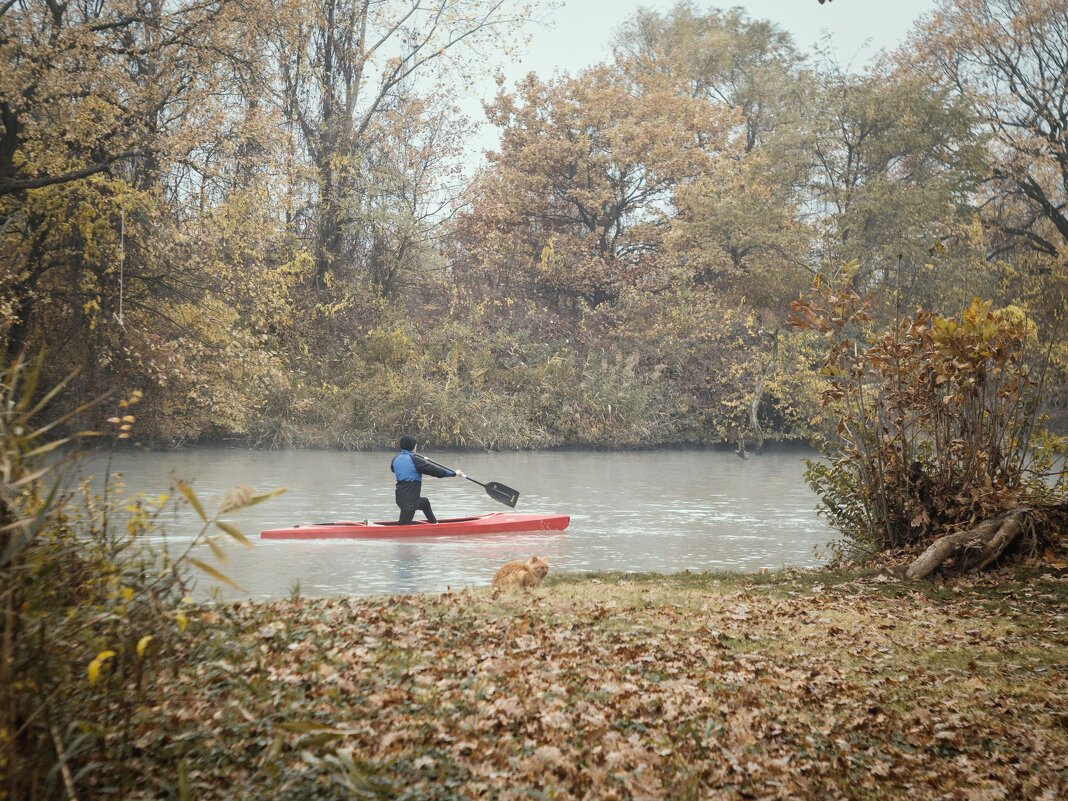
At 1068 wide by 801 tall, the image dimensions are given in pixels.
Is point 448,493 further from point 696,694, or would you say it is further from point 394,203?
point 696,694

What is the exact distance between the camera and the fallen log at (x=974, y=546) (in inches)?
388

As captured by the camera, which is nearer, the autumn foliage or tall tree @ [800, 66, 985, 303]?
the autumn foliage

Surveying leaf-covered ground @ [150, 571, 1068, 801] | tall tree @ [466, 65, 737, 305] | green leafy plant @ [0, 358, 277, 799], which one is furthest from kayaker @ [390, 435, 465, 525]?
tall tree @ [466, 65, 737, 305]

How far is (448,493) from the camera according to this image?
23375 mm

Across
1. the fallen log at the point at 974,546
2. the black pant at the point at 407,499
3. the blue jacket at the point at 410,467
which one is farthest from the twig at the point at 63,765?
the black pant at the point at 407,499

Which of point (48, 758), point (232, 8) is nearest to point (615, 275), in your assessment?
point (232, 8)

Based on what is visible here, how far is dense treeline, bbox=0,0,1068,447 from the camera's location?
2192 cm

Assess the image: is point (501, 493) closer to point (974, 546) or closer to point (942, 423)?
point (942, 423)

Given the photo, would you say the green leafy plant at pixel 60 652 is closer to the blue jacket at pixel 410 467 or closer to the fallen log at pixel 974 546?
the fallen log at pixel 974 546

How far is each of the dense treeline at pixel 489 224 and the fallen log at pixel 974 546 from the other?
44.3ft

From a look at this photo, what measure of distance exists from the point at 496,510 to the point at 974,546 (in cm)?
1210

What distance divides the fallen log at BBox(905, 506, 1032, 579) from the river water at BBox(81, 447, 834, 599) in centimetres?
216

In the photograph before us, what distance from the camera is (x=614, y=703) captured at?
5.45 metres

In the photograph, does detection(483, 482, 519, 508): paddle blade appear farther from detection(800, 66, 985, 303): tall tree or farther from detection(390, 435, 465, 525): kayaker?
detection(800, 66, 985, 303): tall tree
